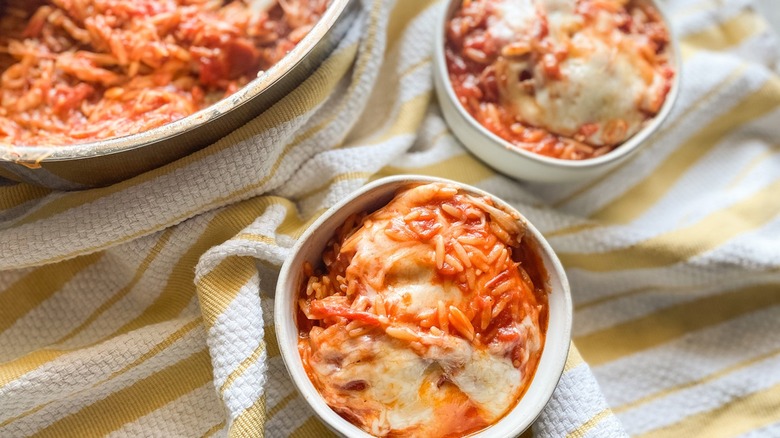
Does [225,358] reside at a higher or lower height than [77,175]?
lower

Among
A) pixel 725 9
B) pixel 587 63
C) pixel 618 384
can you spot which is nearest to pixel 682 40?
pixel 725 9

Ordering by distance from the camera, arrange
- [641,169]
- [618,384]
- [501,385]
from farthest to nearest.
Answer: [641,169] → [618,384] → [501,385]

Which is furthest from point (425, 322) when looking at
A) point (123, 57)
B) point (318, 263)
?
point (123, 57)

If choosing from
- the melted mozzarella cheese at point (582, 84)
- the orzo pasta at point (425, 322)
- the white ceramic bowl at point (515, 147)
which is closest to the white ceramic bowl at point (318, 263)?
the orzo pasta at point (425, 322)

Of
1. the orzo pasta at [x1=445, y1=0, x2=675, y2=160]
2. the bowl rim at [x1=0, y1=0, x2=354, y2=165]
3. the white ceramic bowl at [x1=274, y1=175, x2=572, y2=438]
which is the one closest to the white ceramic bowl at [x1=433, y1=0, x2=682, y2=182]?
the orzo pasta at [x1=445, y1=0, x2=675, y2=160]

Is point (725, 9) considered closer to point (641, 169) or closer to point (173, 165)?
point (641, 169)

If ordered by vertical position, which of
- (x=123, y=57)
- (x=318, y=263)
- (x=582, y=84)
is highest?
(x=123, y=57)

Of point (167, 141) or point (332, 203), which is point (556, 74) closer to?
point (332, 203)

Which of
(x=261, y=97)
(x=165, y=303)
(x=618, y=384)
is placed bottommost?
(x=618, y=384)
